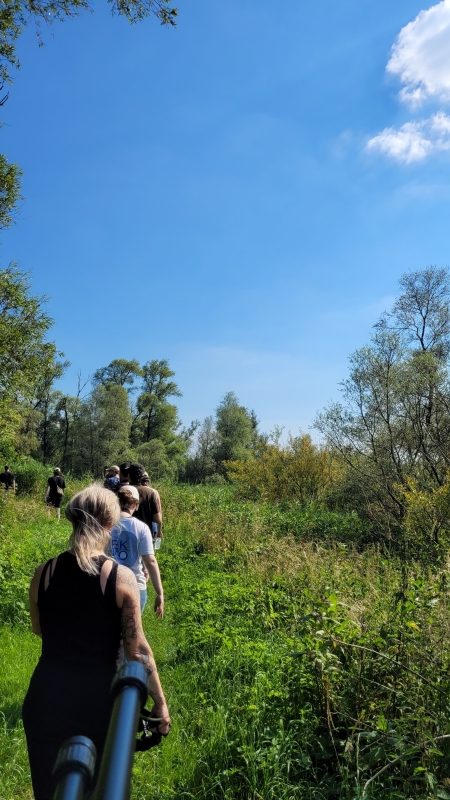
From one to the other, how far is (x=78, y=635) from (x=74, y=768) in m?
2.22

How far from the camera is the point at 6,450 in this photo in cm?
921

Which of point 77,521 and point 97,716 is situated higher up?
point 77,521

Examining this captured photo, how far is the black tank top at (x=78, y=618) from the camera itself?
2.57 m

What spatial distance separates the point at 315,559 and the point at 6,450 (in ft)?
17.4

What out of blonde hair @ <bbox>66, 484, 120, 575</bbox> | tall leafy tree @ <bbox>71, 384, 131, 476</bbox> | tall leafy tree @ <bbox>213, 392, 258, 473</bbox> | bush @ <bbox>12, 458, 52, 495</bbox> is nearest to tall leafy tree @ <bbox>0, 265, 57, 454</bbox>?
blonde hair @ <bbox>66, 484, 120, 575</bbox>

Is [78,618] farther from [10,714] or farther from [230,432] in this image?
[230,432]

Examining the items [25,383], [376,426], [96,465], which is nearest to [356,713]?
[25,383]

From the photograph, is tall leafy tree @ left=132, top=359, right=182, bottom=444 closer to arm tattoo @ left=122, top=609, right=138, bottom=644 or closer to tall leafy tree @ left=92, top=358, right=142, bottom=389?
Answer: tall leafy tree @ left=92, top=358, right=142, bottom=389

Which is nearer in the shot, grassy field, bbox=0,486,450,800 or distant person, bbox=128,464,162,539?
grassy field, bbox=0,486,450,800

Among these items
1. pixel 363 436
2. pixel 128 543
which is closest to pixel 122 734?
pixel 128 543

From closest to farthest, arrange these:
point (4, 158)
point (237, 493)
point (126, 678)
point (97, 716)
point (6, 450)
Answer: point (126, 678), point (97, 716), point (4, 158), point (6, 450), point (237, 493)

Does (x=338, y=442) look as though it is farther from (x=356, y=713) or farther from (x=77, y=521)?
(x=77, y=521)

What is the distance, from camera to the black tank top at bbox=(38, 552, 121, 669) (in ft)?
8.42

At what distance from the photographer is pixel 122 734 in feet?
1.75
